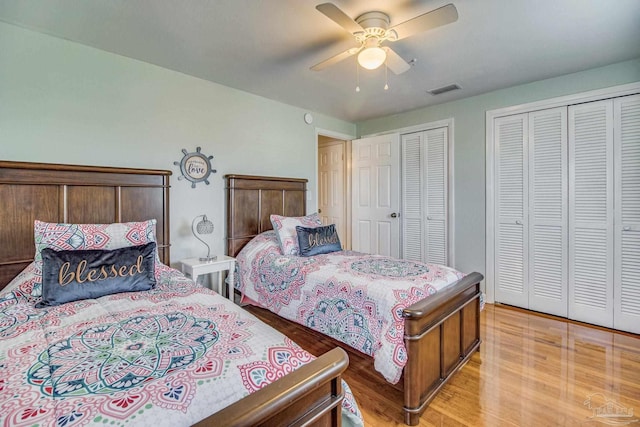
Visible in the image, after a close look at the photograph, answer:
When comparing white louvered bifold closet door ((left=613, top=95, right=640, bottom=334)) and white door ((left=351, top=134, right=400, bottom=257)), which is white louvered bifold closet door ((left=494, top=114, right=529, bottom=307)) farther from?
white door ((left=351, top=134, right=400, bottom=257))

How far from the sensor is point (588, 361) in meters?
2.25

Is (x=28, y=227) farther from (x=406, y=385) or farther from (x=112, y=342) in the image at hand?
(x=406, y=385)

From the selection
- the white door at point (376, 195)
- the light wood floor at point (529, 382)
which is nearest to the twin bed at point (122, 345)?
the light wood floor at point (529, 382)

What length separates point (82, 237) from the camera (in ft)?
6.19

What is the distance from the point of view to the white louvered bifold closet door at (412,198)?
4.04 m

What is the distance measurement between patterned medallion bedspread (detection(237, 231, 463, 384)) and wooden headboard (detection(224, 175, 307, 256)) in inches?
12.3

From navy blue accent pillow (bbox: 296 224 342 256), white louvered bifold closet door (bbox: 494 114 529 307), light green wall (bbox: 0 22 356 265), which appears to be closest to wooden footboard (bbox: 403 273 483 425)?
navy blue accent pillow (bbox: 296 224 342 256)

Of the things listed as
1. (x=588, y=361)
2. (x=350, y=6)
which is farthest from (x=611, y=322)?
(x=350, y=6)

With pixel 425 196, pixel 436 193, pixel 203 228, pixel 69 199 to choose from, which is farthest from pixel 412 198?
pixel 69 199

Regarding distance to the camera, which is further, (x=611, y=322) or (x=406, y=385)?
(x=611, y=322)

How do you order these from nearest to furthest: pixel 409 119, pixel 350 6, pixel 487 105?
pixel 350 6 < pixel 487 105 < pixel 409 119

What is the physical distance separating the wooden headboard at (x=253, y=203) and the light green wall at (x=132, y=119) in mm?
122

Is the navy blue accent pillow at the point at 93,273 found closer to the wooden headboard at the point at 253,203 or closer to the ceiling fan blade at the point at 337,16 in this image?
the wooden headboard at the point at 253,203

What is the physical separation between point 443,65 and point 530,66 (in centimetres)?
83
